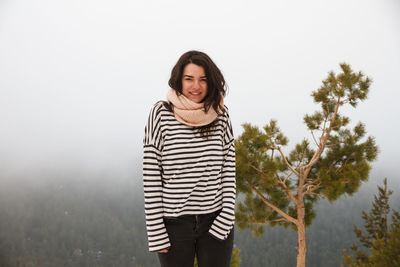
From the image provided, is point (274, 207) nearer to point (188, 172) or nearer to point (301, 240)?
point (301, 240)

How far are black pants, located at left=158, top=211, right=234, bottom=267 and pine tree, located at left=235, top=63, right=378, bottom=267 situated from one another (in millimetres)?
2381

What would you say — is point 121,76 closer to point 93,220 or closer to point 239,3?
point 239,3

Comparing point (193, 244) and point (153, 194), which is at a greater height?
point (153, 194)

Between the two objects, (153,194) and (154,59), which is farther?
(154,59)

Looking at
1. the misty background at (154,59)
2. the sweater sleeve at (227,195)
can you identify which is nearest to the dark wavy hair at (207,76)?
the sweater sleeve at (227,195)

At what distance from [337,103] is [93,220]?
35500 millimetres

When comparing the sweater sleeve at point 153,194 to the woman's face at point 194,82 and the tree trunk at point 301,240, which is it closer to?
the woman's face at point 194,82

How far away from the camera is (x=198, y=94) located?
109 centimetres

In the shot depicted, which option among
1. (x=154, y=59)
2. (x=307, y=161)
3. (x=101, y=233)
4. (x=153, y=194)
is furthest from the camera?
(x=154, y=59)

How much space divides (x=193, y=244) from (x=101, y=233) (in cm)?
3404

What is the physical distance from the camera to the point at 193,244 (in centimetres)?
104

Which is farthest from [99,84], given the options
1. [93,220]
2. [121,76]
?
[93,220]

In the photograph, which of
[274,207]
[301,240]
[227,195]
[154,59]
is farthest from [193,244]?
[154,59]

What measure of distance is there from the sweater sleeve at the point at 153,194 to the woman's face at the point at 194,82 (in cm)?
19
